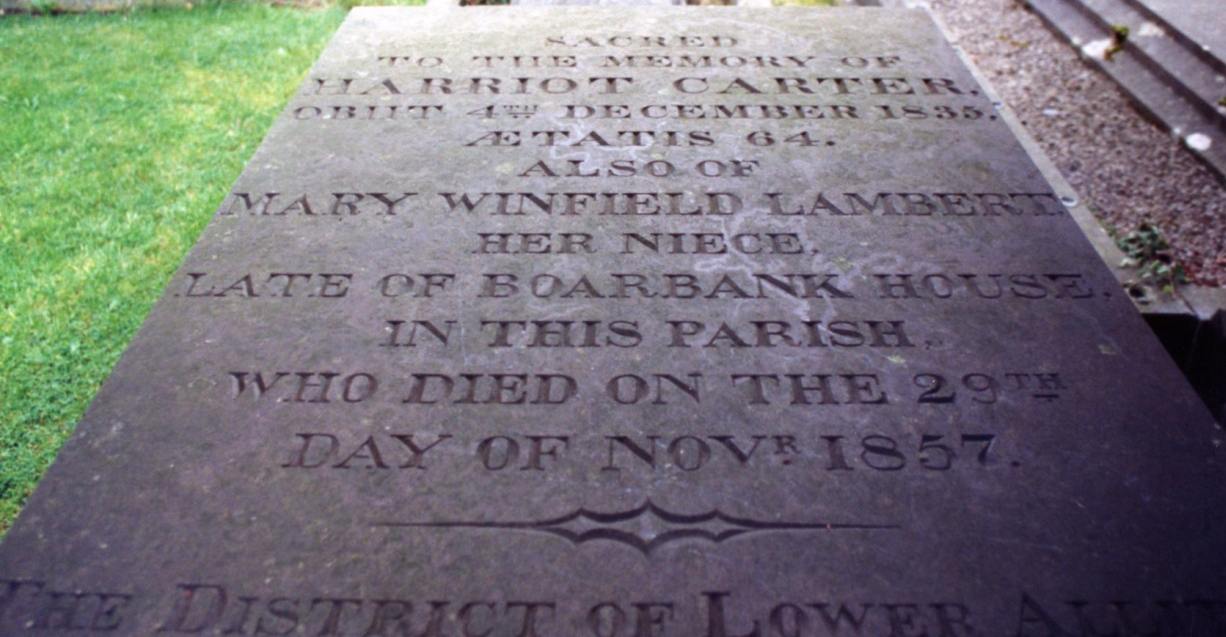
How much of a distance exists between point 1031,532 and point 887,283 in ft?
2.43

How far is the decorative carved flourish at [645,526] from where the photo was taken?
1756 millimetres

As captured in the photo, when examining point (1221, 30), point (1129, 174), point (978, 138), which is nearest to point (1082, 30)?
point (1221, 30)

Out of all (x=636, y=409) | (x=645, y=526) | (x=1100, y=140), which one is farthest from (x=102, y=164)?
(x=1100, y=140)

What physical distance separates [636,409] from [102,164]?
13.4ft

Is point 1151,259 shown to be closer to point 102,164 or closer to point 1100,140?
point 1100,140

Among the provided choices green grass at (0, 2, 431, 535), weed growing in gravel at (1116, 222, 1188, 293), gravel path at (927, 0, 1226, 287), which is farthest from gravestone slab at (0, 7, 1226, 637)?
gravel path at (927, 0, 1226, 287)

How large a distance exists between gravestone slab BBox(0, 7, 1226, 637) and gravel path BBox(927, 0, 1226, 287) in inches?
72.7

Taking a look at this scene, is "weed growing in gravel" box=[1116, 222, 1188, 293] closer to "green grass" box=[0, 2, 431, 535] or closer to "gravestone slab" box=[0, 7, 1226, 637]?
"gravestone slab" box=[0, 7, 1226, 637]

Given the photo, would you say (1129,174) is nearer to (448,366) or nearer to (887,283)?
(887,283)

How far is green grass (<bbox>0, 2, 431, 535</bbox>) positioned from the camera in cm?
358

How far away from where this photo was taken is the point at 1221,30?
206 inches

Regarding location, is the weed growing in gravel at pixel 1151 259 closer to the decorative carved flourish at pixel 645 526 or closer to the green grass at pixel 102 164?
the decorative carved flourish at pixel 645 526

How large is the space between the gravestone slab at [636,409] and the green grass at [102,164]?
140cm

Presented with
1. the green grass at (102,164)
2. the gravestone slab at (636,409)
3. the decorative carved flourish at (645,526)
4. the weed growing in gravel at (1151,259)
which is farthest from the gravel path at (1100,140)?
the green grass at (102,164)
